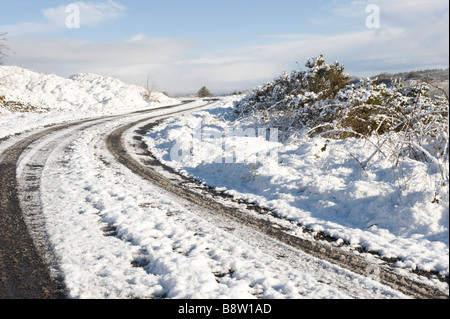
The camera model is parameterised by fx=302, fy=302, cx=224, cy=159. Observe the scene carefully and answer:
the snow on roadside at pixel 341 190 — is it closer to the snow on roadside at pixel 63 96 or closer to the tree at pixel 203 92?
the snow on roadside at pixel 63 96

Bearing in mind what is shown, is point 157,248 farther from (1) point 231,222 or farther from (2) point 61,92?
(2) point 61,92

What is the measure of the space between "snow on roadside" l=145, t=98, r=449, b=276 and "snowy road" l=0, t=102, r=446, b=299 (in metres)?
0.70

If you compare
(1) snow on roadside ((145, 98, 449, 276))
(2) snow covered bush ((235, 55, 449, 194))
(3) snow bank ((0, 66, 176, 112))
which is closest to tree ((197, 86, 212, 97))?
(3) snow bank ((0, 66, 176, 112))

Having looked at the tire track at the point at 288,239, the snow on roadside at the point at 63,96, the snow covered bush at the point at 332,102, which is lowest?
the tire track at the point at 288,239

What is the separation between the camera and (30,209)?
5.65 metres

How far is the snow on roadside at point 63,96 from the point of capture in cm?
2189

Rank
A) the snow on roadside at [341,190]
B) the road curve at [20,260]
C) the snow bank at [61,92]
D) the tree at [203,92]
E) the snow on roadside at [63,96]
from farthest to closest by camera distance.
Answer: the tree at [203,92] < the snow bank at [61,92] < the snow on roadside at [63,96] < the snow on roadside at [341,190] < the road curve at [20,260]

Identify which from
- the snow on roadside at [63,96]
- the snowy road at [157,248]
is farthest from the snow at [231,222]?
the snow on roadside at [63,96]

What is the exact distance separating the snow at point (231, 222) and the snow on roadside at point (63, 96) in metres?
12.8

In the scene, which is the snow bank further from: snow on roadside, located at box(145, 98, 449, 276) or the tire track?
snow on roadside, located at box(145, 98, 449, 276)

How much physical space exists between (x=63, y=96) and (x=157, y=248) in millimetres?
28544

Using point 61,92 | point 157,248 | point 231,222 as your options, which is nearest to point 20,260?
point 157,248
